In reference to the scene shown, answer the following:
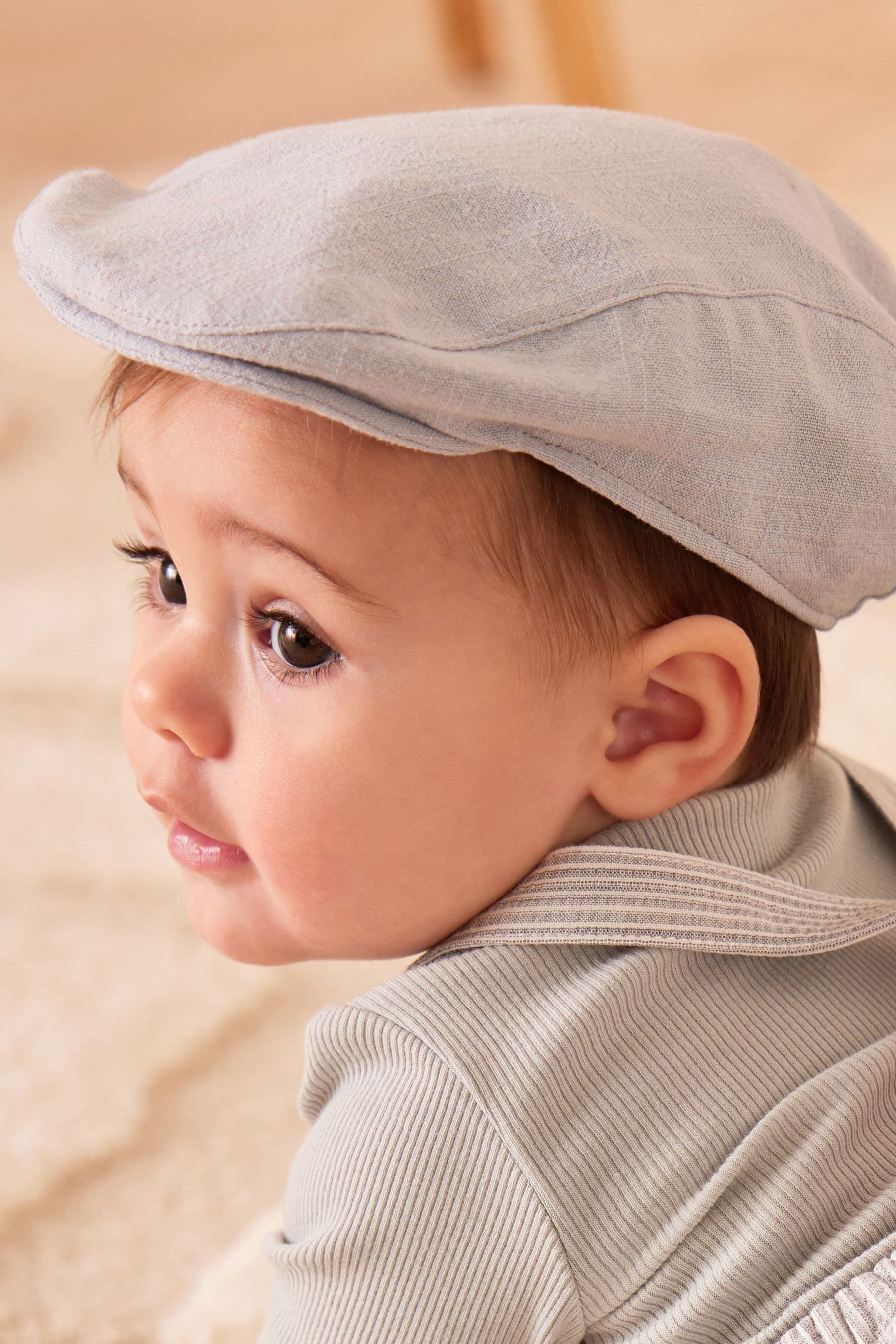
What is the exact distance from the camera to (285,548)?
0.59 meters

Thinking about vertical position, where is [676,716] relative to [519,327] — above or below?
below

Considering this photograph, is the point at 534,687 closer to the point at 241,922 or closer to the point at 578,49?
the point at 241,922

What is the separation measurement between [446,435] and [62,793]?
77 cm

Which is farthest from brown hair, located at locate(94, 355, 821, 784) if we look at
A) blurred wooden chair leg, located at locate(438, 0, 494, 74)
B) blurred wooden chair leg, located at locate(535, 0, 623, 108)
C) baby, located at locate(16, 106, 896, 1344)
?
blurred wooden chair leg, located at locate(438, 0, 494, 74)

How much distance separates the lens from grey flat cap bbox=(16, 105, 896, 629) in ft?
1.67

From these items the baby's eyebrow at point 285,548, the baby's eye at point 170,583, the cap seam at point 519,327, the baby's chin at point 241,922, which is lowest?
the baby's chin at point 241,922

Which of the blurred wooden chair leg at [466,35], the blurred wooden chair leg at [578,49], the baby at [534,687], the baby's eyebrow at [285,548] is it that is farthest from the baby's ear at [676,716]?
the blurred wooden chair leg at [466,35]

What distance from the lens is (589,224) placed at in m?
0.57

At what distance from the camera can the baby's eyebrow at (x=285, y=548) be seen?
588 mm

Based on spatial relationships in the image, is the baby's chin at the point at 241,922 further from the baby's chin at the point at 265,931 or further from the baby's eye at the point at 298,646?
the baby's eye at the point at 298,646

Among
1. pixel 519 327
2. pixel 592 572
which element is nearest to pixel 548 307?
pixel 519 327

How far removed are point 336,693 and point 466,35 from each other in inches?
92.8

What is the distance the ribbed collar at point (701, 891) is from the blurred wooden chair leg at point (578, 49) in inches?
61.7

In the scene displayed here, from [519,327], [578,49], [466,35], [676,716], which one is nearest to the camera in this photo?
[519,327]
